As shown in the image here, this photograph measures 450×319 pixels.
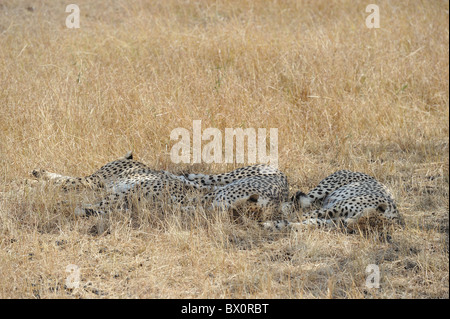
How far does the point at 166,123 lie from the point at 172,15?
3.72 meters

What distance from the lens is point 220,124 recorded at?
21.4 feet

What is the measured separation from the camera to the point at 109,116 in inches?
257

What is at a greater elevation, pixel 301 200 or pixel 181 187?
pixel 181 187

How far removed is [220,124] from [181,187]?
143 cm

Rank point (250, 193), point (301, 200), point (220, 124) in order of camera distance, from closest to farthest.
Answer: point (250, 193) → point (301, 200) → point (220, 124)

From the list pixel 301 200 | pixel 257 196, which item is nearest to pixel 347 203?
pixel 301 200

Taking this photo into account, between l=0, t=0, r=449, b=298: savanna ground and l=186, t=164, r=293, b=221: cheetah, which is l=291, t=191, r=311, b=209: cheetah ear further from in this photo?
l=0, t=0, r=449, b=298: savanna ground

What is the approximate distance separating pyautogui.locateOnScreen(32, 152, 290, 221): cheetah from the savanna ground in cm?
18

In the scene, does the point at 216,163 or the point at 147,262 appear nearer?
the point at 147,262

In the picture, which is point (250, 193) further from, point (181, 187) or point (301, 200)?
point (181, 187)

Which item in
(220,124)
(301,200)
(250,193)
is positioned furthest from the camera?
(220,124)

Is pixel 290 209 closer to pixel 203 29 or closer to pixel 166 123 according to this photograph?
pixel 166 123

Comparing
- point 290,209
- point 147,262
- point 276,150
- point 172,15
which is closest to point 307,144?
point 276,150

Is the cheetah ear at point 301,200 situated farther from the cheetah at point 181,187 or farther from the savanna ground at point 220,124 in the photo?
the savanna ground at point 220,124
